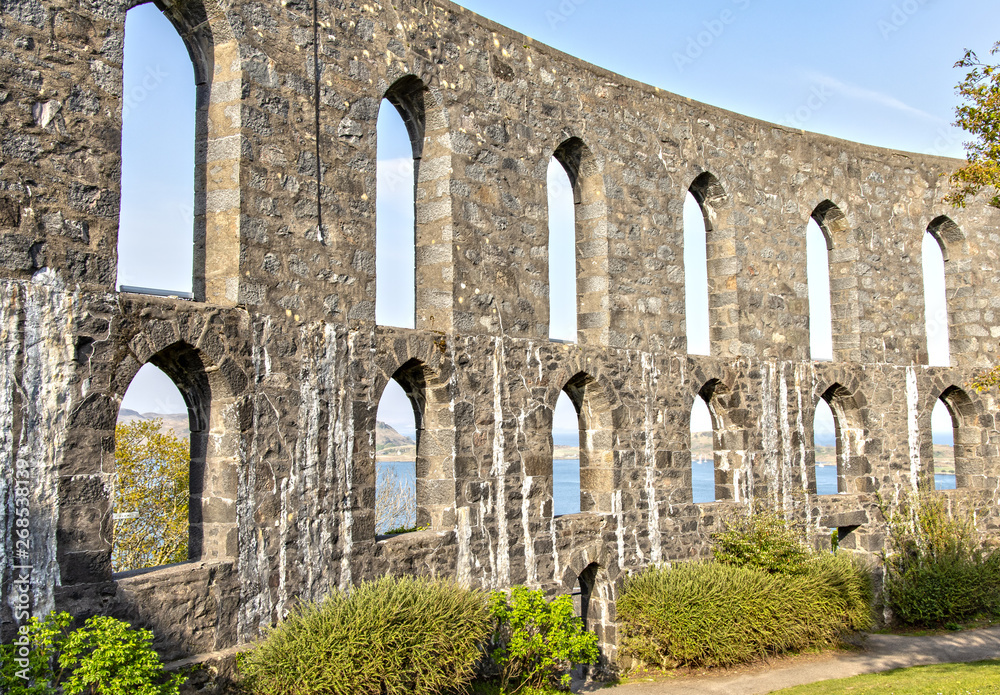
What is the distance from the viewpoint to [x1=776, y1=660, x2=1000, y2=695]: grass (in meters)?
7.61

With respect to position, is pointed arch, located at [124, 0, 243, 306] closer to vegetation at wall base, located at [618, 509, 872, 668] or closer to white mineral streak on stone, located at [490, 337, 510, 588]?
white mineral streak on stone, located at [490, 337, 510, 588]

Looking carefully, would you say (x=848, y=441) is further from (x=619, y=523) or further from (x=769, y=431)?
(x=619, y=523)

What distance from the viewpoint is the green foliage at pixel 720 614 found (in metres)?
8.95

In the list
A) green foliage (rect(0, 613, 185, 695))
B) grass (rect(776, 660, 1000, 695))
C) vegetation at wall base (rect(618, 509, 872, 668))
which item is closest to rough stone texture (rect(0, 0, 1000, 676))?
green foliage (rect(0, 613, 185, 695))

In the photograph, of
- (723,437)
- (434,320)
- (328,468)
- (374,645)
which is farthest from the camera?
(723,437)

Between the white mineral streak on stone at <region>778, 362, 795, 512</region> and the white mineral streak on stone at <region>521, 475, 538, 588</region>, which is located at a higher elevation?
the white mineral streak on stone at <region>778, 362, 795, 512</region>

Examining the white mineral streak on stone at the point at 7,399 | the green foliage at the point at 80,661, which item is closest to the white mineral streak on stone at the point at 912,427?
the green foliage at the point at 80,661

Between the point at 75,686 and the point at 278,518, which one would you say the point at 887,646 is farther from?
the point at 75,686

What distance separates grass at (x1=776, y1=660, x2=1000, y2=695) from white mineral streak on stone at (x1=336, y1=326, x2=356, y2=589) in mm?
4136

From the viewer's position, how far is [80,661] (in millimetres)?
4996

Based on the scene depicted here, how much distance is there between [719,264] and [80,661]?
868 centimetres

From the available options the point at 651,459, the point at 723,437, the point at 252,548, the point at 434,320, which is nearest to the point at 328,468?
the point at 252,548

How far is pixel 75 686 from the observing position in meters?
4.92

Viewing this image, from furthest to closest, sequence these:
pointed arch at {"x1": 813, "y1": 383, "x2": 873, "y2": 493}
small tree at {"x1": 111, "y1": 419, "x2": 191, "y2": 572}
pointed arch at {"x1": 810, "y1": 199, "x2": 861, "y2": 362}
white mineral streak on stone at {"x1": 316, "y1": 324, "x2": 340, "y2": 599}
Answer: small tree at {"x1": 111, "y1": 419, "x2": 191, "y2": 572} → pointed arch at {"x1": 810, "y1": 199, "x2": 861, "y2": 362} → pointed arch at {"x1": 813, "y1": 383, "x2": 873, "y2": 493} → white mineral streak on stone at {"x1": 316, "y1": 324, "x2": 340, "y2": 599}
